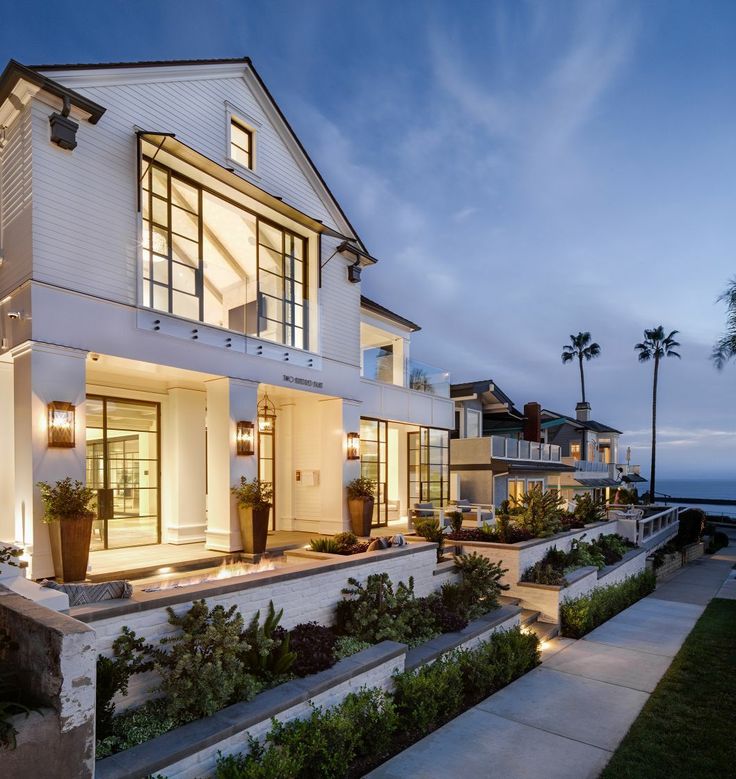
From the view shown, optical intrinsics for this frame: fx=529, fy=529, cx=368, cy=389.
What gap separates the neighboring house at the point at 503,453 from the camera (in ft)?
73.5

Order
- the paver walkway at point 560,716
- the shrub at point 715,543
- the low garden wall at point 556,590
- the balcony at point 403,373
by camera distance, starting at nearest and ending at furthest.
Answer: the paver walkway at point 560,716 → the low garden wall at point 556,590 → the balcony at point 403,373 → the shrub at point 715,543

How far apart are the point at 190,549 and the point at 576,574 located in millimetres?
8595

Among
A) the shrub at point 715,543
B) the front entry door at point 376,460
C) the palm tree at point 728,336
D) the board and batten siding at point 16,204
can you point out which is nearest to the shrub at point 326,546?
the board and batten siding at point 16,204

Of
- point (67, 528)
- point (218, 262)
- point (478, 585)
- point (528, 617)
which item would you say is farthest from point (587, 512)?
point (67, 528)

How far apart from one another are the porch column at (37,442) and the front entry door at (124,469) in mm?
Answer: 2646

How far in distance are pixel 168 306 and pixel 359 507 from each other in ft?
21.5

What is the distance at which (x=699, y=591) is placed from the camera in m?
16.2

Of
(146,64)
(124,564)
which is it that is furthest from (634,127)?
(124,564)

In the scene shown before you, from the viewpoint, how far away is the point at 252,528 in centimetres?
988

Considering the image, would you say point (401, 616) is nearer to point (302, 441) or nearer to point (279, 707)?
point (279, 707)

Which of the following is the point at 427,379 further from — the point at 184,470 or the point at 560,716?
the point at 560,716

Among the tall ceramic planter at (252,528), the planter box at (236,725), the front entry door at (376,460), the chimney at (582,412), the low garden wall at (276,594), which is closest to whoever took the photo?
the planter box at (236,725)

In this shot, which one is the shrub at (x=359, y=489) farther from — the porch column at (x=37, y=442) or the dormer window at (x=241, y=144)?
the dormer window at (x=241, y=144)

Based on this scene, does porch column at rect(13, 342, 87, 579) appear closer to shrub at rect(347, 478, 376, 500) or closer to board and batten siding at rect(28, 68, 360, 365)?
board and batten siding at rect(28, 68, 360, 365)
